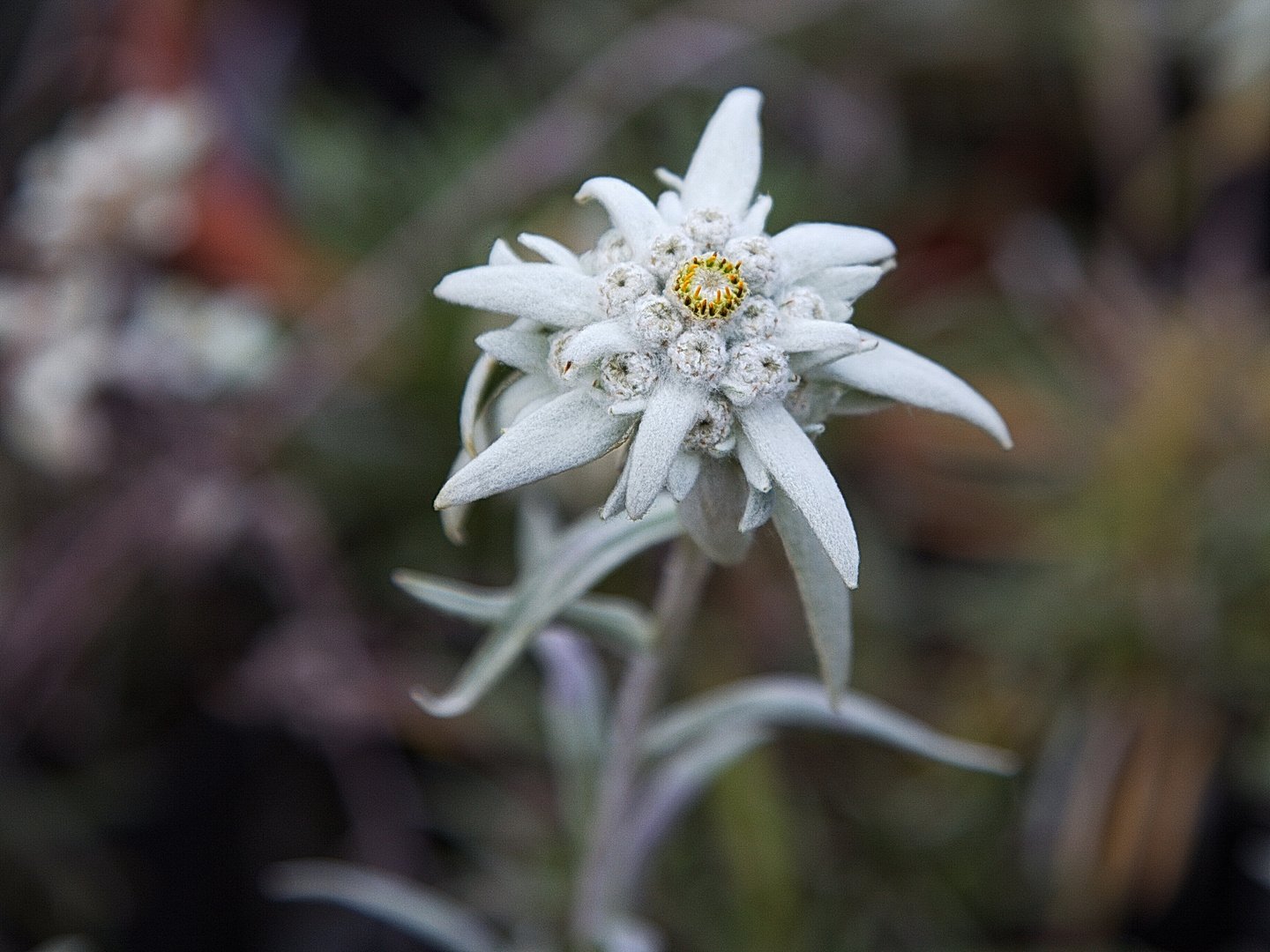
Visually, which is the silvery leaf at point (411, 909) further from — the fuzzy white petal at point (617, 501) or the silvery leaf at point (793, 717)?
the fuzzy white petal at point (617, 501)

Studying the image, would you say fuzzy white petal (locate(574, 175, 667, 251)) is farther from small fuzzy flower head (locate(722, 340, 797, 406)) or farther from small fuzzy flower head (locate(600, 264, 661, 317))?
small fuzzy flower head (locate(722, 340, 797, 406))

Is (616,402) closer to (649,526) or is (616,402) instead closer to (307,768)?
(649,526)

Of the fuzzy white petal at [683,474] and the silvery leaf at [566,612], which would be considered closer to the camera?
the fuzzy white petal at [683,474]

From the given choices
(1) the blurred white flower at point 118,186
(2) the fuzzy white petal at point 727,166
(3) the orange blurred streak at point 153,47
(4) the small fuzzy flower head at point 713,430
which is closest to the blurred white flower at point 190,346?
(1) the blurred white flower at point 118,186

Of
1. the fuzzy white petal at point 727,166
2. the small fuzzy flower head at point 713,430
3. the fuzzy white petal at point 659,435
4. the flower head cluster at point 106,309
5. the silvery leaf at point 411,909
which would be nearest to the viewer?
the fuzzy white petal at point 659,435

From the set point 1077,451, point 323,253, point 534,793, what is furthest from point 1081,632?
point 323,253

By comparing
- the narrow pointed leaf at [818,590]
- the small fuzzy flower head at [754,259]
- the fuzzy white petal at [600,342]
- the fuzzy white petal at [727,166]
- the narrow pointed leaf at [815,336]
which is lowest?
the narrow pointed leaf at [818,590]

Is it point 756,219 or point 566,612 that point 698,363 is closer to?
point 756,219
